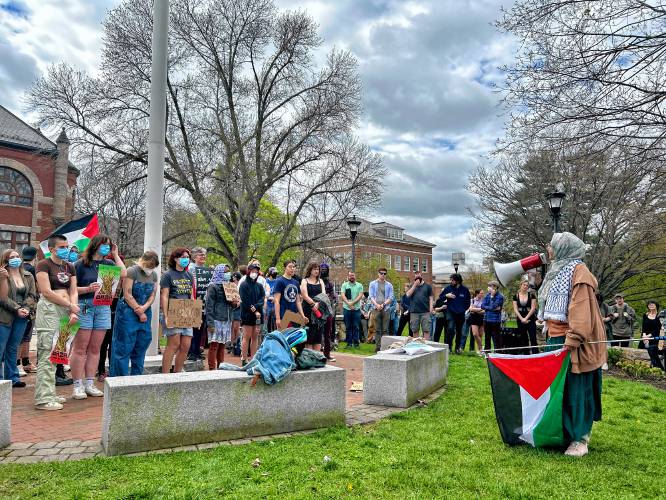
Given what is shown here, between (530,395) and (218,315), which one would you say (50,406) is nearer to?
(218,315)

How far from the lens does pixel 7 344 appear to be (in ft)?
21.7

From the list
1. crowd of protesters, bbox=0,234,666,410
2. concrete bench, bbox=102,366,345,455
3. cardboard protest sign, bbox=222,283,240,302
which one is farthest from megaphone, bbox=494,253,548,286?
cardboard protest sign, bbox=222,283,240,302

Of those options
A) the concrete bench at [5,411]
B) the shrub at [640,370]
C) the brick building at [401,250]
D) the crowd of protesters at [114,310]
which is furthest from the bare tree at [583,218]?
the brick building at [401,250]

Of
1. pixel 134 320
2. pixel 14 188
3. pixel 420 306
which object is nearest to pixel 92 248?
pixel 134 320

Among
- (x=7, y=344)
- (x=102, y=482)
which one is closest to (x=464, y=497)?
(x=102, y=482)

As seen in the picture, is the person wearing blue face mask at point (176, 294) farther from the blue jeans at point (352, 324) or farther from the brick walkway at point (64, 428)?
the blue jeans at point (352, 324)

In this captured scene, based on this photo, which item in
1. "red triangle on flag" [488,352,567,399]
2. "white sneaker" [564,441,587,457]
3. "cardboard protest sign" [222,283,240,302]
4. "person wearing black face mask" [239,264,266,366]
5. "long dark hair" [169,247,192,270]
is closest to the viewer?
"white sneaker" [564,441,587,457]

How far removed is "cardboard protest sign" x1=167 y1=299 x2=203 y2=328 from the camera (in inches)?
255

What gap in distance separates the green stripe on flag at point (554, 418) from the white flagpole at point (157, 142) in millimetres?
6189

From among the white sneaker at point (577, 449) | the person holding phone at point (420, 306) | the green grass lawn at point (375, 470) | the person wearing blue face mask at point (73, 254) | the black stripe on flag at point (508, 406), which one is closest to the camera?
the green grass lawn at point (375, 470)

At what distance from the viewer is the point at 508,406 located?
4.76 meters

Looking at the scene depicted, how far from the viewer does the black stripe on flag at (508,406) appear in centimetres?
472

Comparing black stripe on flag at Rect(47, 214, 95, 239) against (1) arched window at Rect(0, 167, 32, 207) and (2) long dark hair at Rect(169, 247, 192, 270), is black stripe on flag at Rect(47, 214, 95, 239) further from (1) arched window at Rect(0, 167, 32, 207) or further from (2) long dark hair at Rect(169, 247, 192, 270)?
(1) arched window at Rect(0, 167, 32, 207)

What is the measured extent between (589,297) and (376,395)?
9.75 ft
